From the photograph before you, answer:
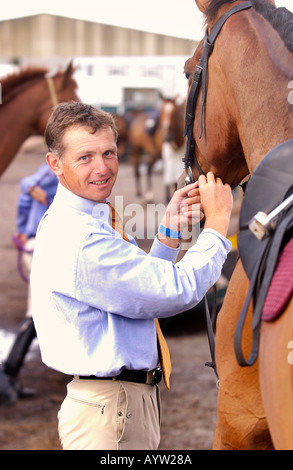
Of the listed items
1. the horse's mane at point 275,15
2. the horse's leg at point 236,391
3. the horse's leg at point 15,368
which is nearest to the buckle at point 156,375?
the horse's leg at point 236,391

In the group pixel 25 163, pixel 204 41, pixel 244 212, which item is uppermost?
pixel 204 41

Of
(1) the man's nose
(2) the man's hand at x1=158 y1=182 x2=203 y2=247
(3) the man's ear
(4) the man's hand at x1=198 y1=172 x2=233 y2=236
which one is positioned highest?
(1) the man's nose

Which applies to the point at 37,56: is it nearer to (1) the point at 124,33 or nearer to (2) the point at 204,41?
(1) the point at 124,33

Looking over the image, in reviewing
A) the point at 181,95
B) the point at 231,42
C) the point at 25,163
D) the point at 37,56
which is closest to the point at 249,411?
the point at 231,42

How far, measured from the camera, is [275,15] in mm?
1820

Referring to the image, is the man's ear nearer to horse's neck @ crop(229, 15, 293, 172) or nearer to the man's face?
the man's face

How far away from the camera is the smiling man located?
1705 millimetres

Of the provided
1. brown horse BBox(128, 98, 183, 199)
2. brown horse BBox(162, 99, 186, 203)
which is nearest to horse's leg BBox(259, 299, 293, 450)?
brown horse BBox(162, 99, 186, 203)

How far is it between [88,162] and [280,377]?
90 cm

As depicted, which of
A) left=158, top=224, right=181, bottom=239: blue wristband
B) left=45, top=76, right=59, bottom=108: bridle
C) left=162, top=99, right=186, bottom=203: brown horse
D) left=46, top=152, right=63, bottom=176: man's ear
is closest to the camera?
left=46, top=152, right=63, bottom=176: man's ear

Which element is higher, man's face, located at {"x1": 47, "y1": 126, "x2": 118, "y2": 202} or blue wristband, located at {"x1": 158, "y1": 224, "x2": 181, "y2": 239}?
man's face, located at {"x1": 47, "y1": 126, "x2": 118, "y2": 202}

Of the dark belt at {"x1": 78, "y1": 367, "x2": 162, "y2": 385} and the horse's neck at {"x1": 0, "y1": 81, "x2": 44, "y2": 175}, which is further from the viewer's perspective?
the horse's neck at {"x1": 0, "y1": 81, "x2": 44, "y2": 175}

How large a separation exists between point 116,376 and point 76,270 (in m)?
0.41

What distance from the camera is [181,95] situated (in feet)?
44.9
